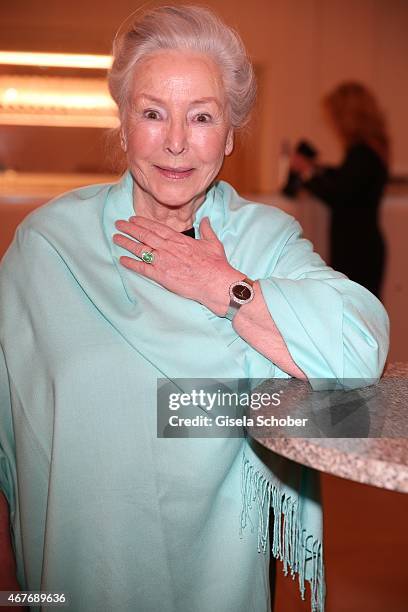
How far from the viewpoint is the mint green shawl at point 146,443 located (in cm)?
131

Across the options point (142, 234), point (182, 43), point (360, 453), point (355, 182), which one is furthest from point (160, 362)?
point (355, 182)

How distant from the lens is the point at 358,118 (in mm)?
4285

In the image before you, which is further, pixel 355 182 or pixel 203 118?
pixel 355 182

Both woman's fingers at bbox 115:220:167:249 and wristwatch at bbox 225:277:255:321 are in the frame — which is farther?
woman's fingers at bbox 115:220:167:249

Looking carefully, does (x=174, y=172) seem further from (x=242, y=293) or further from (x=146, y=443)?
(x=146, y=443)

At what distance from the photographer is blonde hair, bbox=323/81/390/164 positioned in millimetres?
4285

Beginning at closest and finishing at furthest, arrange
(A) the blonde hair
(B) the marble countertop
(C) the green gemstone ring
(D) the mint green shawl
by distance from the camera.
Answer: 1. (B) the marble countertop
2. (D) the mint green shawl
3. (C) the green gemstone ring
4. (A) the blonde hair

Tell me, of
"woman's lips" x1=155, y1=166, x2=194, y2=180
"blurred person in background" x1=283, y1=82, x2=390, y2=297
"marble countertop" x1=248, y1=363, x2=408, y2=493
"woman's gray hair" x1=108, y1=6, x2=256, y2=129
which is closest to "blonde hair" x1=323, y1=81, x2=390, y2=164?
"blurred person in background" x1=283, y1=82, x2=390, y2=297

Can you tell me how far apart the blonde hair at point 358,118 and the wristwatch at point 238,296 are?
317 cm

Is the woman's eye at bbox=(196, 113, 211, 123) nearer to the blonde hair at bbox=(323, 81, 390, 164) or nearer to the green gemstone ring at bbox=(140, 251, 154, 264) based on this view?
the green gemstone ring at bbox=(140, 251, 154, 264)

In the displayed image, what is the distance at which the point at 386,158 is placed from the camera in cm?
439

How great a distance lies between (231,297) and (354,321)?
0.21 m

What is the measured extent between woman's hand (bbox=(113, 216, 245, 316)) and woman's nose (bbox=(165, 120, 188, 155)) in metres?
0.15

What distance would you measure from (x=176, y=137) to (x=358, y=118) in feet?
10.3
